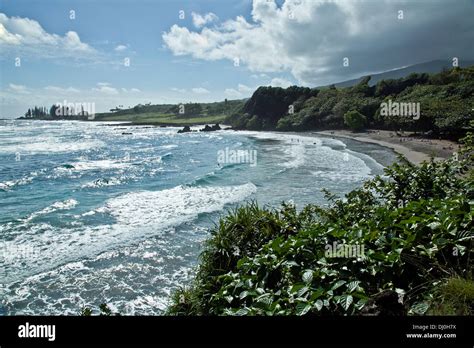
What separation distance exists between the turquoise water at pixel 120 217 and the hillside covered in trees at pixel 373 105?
12670mm

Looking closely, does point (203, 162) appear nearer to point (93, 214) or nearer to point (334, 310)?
point (93, 214)

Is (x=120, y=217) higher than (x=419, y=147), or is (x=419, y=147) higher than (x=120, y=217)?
(x=419, y=147)

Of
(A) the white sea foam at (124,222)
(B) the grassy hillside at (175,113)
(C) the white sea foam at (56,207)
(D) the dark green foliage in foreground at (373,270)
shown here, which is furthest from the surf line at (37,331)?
(B) the grassy hillside at (175,113)

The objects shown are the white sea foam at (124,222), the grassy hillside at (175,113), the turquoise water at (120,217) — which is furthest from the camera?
the grassy hillside at (175,113)

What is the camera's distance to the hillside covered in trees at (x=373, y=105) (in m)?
46.7

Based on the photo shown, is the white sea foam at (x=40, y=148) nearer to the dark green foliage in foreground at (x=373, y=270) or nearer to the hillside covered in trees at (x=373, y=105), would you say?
the hillside covered in trees at (x=373, y=105)

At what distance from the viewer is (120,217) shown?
17281mm

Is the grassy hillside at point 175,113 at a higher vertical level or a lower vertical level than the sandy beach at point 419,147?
higher

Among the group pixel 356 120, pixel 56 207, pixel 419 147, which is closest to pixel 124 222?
pixel 56 207

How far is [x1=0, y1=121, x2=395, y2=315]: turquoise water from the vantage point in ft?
32.2

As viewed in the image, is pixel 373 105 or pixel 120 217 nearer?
pixel 120 217

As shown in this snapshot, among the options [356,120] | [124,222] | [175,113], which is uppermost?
[175,113]

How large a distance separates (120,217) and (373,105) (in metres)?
68.7

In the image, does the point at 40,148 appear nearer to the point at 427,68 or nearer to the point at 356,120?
the point at 427,68
